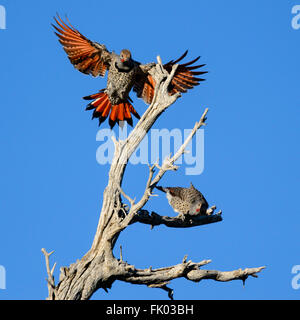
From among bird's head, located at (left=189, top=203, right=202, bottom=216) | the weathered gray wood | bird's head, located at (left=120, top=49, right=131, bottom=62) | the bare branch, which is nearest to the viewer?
the weathered gray wood

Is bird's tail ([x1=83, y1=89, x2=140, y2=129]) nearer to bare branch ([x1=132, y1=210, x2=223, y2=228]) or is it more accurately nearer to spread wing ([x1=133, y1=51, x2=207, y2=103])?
spread wing ([x1=133, y1=51, x2=207, y2=103])

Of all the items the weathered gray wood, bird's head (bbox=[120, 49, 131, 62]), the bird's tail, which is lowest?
the weathered gray wood

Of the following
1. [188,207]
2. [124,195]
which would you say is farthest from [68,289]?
[188,207]

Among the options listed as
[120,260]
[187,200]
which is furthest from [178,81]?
[120,260]

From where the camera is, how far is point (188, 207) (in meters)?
9.48

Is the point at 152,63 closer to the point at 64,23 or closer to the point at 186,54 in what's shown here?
the point at 186,54

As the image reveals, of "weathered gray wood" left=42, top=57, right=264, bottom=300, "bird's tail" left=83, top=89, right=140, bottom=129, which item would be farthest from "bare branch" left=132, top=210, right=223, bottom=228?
"bird's tail" left=83, top=89, right=140, bottom=129

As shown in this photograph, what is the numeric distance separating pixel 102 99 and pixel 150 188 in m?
2.63

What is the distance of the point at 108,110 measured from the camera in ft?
35.6

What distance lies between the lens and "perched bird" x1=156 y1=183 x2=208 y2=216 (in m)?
9.48

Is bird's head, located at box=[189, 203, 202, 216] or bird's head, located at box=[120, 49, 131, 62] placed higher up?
bird's head, located at box=[120, 49, 131, 62]

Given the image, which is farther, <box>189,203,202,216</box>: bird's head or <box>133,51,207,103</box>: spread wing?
<box>133,51,207,103</box>: spread wing

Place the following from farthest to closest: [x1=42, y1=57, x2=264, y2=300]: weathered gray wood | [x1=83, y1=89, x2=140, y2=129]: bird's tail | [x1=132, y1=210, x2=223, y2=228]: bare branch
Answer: [x1=83, y1=89, x2=140, y2=129]: bird's tail
[x1=132, y1=210, x2=223, y2=228]: bare branch
[x1=42, y1=57, x2=264, y2=300]: weathered gray wood

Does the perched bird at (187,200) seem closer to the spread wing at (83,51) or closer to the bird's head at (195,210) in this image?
the bird's head at (195,210)
